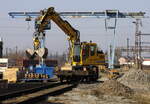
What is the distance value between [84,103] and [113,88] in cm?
559

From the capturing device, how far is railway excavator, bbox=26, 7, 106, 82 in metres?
28.9

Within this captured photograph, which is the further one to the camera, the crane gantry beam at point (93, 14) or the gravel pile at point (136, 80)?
the crane gantry beam at point (93, 14)

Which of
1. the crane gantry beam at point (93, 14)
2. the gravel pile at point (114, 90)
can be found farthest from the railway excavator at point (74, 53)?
the crane gantry beam at point (93, 14)

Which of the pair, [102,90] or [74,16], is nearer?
[102,90]

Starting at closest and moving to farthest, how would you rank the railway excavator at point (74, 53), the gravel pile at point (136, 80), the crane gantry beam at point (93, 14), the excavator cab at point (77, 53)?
the railway excavator at point (74, 53)
the gravel pile at point (136, 80)
the excavator cab at point (77, 53)
the crane gantry beam at point (93, 14)

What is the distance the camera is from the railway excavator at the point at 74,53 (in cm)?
2894

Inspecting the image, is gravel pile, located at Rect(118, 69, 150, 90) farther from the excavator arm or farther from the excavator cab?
the excavator arm

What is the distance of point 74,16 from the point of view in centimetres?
5772

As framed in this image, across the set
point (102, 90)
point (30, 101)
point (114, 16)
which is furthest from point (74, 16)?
point (30, 101)

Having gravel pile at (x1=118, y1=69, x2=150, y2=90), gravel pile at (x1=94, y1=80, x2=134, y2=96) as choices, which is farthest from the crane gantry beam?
gravel pile at (x1=94, y1=80, x2=134, y2=96)

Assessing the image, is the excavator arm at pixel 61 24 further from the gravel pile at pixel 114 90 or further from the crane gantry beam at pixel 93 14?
the crane gantry beam at pixel 93 14

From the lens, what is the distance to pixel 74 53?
3027cm

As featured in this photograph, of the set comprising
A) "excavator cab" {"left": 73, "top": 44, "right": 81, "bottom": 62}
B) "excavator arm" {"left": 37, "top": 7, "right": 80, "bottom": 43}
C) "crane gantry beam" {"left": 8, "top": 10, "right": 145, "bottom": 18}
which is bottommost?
"excavator cab" {"left": 73, "top": 44, "right": 81, "bottom": 62}

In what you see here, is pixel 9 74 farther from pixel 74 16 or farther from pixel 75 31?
pixel 74 16
